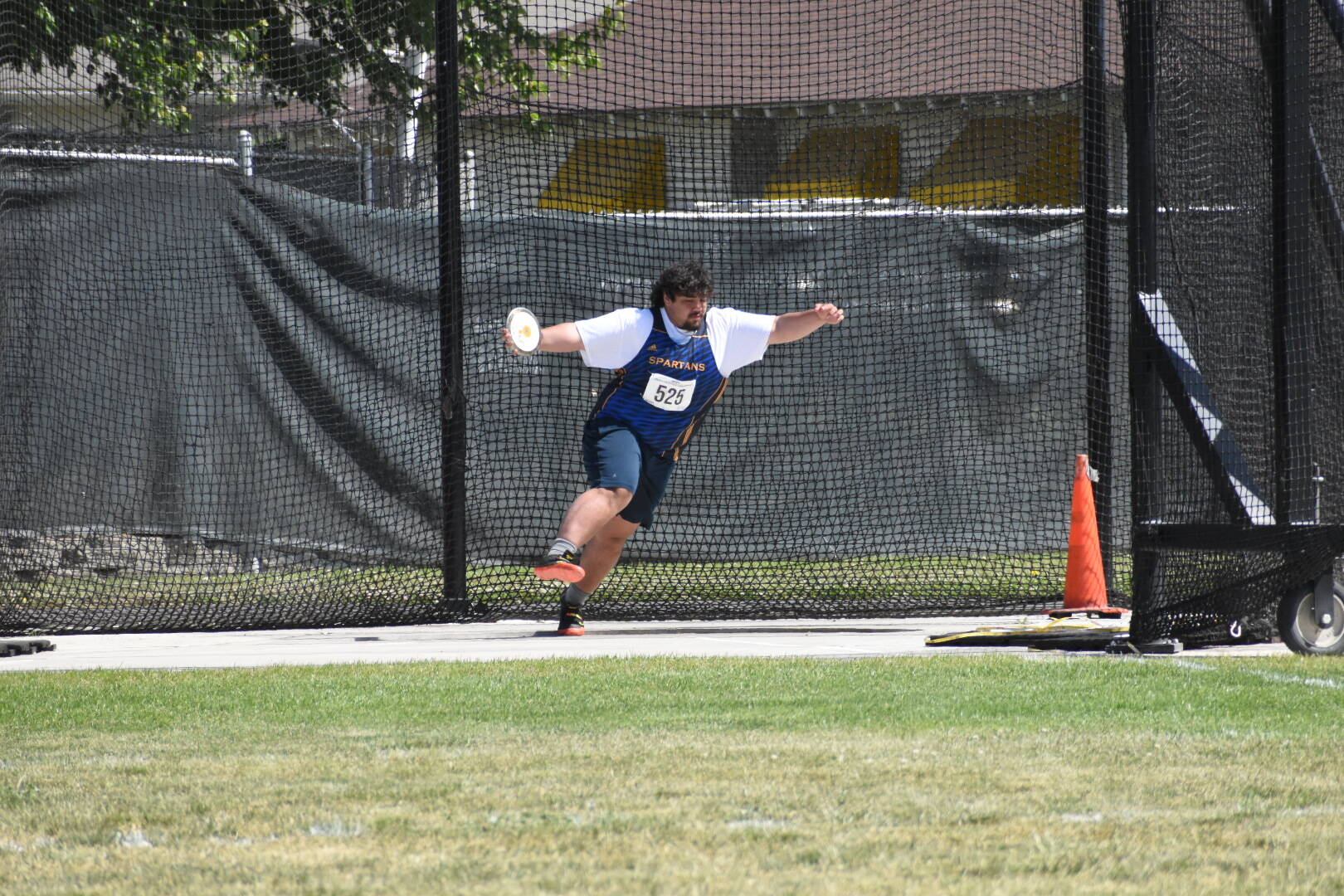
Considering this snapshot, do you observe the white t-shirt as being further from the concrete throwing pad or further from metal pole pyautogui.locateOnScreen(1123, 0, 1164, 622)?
metal pole pyautogui.locateOnScreen(1123, 0, 1164, 622)

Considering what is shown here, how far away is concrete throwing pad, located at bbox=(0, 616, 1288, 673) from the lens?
6867 millimetres

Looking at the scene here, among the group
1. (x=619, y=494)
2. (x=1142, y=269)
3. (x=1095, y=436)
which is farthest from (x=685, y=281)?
(x=1095, y=436)

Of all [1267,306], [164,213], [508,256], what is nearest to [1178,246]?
[1267,306]

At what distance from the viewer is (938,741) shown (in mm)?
4285

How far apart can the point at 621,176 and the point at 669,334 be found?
2.65m

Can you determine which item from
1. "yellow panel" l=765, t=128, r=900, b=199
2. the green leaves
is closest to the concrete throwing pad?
"yellow panel" l=765, t=128, r=900, b=199

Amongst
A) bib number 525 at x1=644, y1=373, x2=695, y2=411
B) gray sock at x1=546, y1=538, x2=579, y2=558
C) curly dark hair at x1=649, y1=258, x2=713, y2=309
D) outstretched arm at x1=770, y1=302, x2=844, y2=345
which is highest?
curly dark hair at x1=649, y1=258, x2=713, y2=309

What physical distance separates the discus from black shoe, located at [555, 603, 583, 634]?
1.67 meters

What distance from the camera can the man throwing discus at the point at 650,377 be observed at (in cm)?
738

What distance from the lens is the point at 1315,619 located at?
6508 mm

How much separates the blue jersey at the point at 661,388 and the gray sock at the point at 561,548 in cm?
80

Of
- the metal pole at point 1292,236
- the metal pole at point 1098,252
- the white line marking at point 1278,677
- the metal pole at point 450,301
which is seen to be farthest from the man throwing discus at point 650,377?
the white line marking at point 1278,677

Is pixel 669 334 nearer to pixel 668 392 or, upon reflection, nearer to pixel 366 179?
pixel 668 392

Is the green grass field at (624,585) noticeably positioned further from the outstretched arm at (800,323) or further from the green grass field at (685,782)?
the green grass field at (685,782)
